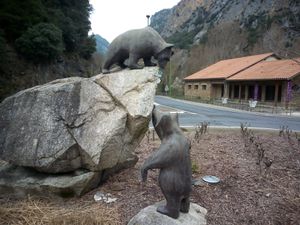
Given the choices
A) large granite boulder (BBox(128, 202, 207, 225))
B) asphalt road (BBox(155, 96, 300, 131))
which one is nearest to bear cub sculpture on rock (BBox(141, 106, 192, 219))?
large granite boulder (BBox(128, 202, 207, 225))

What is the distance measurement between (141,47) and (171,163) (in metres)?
2.43

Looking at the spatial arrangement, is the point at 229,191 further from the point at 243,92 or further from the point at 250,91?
the point at 243,92

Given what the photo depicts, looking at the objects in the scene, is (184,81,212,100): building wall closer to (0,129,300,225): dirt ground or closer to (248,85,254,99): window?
(248,85,254,99): window

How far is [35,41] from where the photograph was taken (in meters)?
17.8

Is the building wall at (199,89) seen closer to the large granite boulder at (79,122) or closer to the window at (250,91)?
the window at (250,91)

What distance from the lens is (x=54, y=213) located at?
438 cm

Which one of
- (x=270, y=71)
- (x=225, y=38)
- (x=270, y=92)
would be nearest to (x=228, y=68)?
(x=270, y=71)

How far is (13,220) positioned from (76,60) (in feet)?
66.1

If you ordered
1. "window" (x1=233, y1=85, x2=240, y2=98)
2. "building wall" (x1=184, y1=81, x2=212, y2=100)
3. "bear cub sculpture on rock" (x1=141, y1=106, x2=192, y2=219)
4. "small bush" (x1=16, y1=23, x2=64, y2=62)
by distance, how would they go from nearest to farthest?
"bear cub sculpture on rock" (x1=141, y1=106, x2=192, y2=219) < "small bush" (x1=16, y1=23, x2=64, y2=62) < "window" (x1=233, y1=85, x2=240, y2=98) < "building wall" (x1=184, y1=81, x2=212, y2=100)

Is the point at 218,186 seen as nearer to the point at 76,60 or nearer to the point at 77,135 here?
the point at 77,135

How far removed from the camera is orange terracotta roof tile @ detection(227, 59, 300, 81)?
2502 centimetres

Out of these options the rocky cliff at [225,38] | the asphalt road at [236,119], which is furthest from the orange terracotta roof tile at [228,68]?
the asphalt road at [236,119]

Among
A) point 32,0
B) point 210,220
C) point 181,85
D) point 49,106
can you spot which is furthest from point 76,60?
point 181,85

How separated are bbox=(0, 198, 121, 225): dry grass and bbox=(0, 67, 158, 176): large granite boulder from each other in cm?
55
